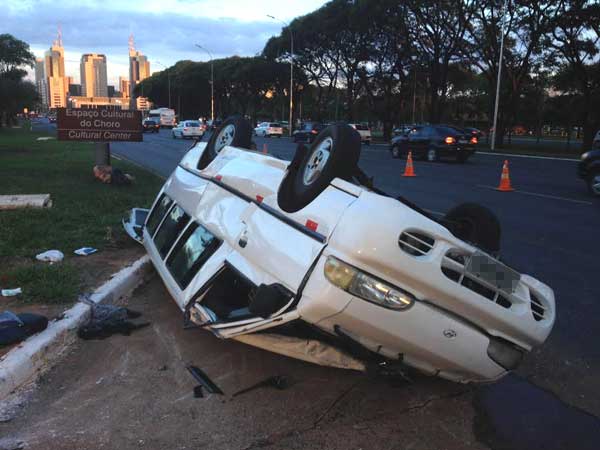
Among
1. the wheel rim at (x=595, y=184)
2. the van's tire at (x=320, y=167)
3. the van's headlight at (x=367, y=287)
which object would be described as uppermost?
the van's tire at (x=320, y=167)

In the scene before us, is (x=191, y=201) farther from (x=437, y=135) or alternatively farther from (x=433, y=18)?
(x=433, y=18)

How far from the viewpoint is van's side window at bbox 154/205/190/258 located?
181 inches

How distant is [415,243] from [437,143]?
2048 centimetres

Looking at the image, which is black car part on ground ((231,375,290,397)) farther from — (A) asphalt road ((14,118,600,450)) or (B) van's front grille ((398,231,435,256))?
(B) van's front grille ((398,231,435,256))

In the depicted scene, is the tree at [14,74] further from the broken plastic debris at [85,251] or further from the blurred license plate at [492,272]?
the blurred license plate at [492,272]

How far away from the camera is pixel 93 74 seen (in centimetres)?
15175

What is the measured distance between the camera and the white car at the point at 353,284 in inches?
107

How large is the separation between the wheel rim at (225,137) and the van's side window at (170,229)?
3.05ft

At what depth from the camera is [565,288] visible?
5508 millimetres

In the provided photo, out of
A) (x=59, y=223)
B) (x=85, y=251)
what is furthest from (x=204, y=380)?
(x=59, y=223)

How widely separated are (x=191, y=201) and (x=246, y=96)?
78716mm

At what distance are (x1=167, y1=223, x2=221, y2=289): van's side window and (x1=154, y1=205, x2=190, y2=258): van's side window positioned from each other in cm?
25

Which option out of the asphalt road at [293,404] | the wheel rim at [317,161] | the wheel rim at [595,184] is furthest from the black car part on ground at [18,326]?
the wheel rim at [595,184]

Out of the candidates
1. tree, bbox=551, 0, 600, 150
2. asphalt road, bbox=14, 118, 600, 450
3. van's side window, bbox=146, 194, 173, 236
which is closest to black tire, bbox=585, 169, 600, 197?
asphalt road, bbox=14, 118, 600, 450
